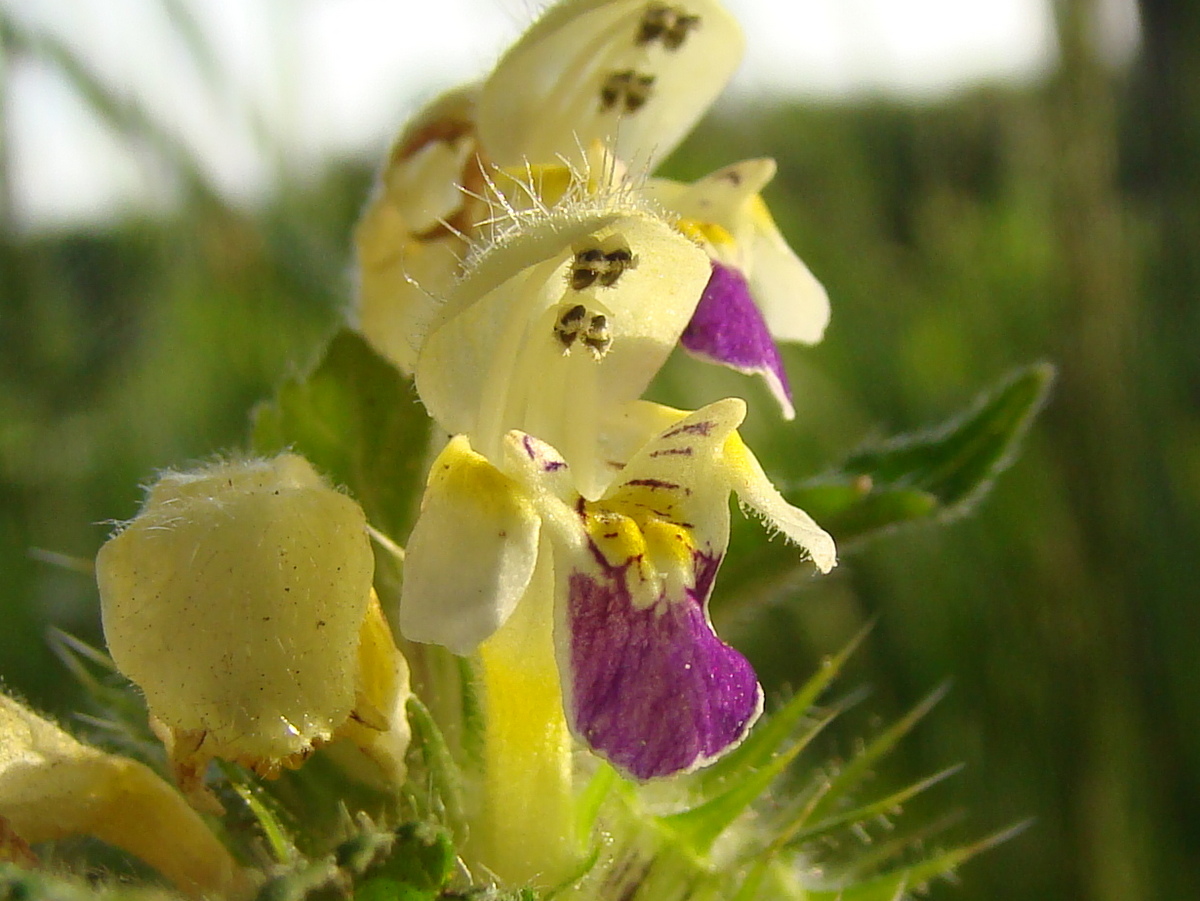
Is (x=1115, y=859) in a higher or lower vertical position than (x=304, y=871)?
lower

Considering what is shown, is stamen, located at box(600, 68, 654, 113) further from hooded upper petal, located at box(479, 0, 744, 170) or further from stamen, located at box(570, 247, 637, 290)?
stamen, located at box(570, 247, 637, 290)

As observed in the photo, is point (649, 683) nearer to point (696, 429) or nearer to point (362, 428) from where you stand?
point (696, 429)

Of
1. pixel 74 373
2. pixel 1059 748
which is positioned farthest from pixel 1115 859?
pixel 74 373

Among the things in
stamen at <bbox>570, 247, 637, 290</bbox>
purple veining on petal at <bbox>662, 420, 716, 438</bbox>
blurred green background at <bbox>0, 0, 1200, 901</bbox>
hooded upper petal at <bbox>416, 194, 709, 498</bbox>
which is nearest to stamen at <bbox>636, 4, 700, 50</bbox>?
hooded upper petal at <bbox>416, 194, 709, 498</bbox>

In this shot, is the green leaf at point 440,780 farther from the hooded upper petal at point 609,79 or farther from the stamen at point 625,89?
the stamen at point 625,89

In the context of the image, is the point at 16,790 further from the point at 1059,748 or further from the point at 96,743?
the point at 1059,748
